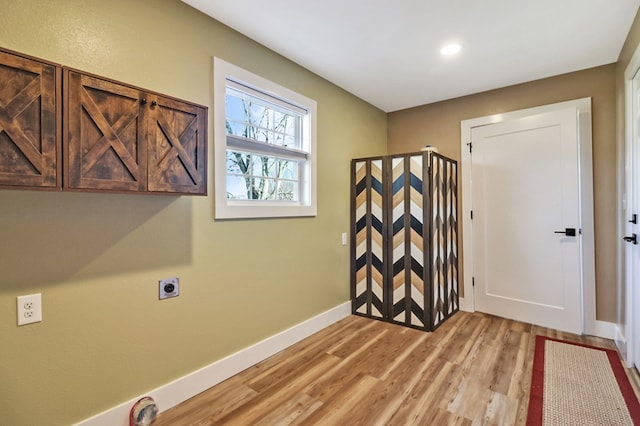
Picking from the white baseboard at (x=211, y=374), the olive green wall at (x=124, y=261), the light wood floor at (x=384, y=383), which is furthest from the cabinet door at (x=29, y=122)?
the light wood floor at (x=384, y=383)

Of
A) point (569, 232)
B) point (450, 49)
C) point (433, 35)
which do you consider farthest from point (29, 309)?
point (569, 232)

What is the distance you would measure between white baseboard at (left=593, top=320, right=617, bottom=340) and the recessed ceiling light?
8.93ft

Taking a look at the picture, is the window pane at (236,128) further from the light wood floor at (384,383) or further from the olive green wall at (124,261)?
the light wood floor at (384,383)

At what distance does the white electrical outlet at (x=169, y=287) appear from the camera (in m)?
1.80

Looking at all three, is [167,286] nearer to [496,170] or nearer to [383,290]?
[383,290]

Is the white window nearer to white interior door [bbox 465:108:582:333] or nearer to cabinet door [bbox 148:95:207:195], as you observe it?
cabinet door [bbox 148:95:207:195]

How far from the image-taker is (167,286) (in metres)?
1.82

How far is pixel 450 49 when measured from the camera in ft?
7.93

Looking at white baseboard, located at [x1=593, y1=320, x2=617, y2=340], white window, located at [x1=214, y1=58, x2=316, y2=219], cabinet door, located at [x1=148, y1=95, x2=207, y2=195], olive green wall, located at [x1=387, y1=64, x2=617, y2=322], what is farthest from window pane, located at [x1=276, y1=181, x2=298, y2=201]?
white baseboard, located at [x1=593, y1=320, x2=617, y2=340]

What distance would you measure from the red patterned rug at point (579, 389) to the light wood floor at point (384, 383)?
83mm

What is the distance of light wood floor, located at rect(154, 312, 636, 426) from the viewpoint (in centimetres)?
173

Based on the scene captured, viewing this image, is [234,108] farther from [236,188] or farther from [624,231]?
[624,231]

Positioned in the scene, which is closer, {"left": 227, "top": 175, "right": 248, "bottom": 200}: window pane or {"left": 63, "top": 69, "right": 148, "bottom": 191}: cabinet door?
{"left": 63, "top": 69, "right": 148, "bottom": 191}: cabinet door

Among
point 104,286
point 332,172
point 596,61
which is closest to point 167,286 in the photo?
point 104,286
